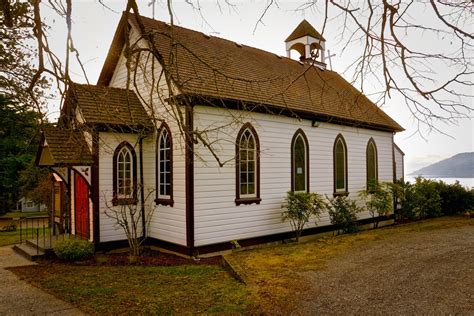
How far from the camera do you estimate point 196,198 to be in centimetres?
1128

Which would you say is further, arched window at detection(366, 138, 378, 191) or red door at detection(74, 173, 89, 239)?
arched window at detection(366, 138, 378, 191)

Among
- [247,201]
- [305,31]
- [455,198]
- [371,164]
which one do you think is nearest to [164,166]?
[247,201]

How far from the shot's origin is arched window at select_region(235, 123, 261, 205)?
12.5 metres

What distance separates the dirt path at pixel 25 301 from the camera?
689 centimetres

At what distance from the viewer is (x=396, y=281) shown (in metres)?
7.60

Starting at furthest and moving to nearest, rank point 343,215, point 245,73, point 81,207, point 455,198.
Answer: point 455,198 < point 343,215 < point 245,73 < point 81,207

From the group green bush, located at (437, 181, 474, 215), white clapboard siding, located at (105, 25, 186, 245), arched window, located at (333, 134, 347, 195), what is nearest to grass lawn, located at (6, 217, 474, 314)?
white clapboard siding, located at (105, 25, 186, 245)

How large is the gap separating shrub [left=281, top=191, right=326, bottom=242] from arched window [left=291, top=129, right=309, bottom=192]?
2.51 feet

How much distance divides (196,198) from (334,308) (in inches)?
232

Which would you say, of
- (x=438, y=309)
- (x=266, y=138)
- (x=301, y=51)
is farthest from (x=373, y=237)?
(x=301, y=51)

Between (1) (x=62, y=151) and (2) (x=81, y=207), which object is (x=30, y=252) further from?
(1) (x=62, y=151)

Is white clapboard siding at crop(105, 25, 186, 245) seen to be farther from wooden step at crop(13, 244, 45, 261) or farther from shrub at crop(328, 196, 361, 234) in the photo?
shrub at crop(328, 196, 361, 234)

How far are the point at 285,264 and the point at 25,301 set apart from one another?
18.5ft

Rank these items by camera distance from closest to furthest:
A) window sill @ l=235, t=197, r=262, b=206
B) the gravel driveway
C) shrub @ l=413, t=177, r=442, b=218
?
the gravel driveway, window sill @ l=235, t=197, r=262, b=206, shrub @ l=413, t=177, r=442, b=218
